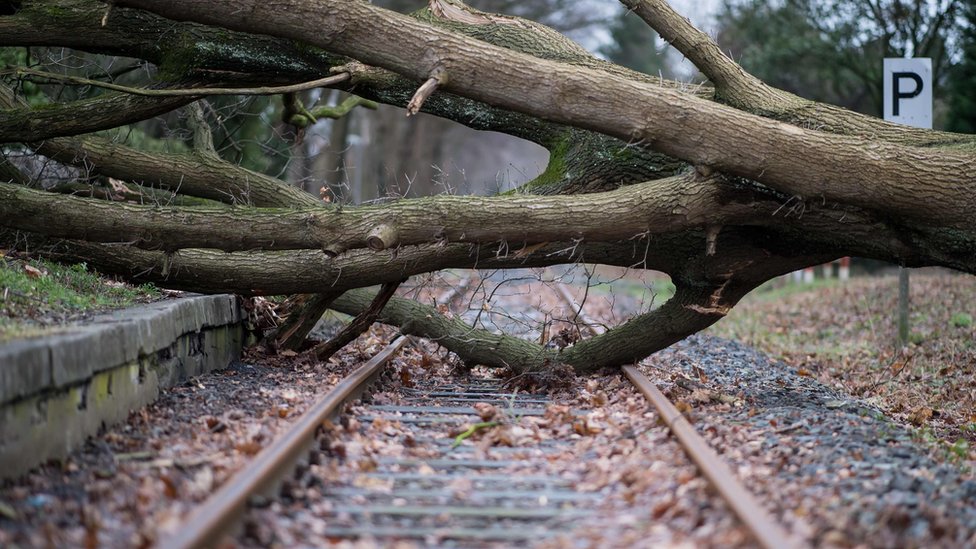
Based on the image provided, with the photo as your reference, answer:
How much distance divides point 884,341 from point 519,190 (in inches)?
276

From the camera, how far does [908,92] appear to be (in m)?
11.3

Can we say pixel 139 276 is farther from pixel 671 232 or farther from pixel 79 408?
pixel 671 232

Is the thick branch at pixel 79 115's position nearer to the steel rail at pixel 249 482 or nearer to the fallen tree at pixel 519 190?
the fallen tree at pixel 519 190

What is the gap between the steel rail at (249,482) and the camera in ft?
12.1

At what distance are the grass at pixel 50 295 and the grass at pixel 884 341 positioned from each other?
598 cm

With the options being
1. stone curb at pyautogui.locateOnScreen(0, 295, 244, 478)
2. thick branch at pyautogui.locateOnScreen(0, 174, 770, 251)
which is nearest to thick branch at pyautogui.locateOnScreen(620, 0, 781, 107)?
thick branch at pyautogui.locateOnScreen(0, 174, 770, 251)

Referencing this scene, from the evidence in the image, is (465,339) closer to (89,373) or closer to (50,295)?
(50,295)

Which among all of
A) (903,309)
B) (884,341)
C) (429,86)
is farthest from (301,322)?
(884,341)

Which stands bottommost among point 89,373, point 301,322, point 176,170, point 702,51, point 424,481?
point 424,481

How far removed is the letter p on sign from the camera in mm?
11227

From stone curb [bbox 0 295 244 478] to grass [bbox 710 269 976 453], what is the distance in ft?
17.9

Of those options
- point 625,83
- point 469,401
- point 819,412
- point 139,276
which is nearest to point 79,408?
point 469,401

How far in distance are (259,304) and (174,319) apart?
9.54 ft

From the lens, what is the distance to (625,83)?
24.2ft
